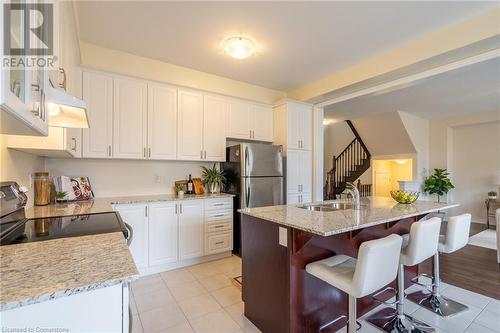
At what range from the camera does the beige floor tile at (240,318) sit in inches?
75.2

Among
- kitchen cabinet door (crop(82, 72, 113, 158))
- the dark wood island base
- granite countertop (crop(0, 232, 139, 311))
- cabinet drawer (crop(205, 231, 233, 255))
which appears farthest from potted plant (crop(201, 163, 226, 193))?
granite countertop (crop(0, 232, 139, 311))

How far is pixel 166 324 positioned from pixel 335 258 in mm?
1482

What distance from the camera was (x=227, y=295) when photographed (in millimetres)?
2432

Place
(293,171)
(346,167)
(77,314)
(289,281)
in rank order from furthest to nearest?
(346,167) < (293,171) < (289,281) < (77,314)

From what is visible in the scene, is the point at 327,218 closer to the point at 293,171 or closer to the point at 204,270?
A: the point at 204,270

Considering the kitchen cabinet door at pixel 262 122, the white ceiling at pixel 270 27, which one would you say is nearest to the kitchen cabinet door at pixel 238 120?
the kitchen cabinet door at pixel 262 122

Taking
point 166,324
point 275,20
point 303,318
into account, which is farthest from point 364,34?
point 166,324

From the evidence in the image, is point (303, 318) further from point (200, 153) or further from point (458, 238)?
point (200, 153)

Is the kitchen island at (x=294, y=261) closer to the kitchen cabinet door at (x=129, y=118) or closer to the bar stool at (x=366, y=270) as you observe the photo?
the bar stool at (x=366, y=270)

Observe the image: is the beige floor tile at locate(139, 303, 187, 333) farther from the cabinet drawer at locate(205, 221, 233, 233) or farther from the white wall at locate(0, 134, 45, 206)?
the white wall at locate(0, 134, 45, 206)

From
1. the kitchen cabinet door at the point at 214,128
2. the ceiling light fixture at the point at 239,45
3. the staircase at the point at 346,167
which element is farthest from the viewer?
the staircase at the point at 346,167

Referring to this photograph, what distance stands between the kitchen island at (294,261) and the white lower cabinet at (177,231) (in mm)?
1291


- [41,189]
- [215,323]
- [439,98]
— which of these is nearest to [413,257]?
[215,323]

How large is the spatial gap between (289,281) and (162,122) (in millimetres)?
2620
